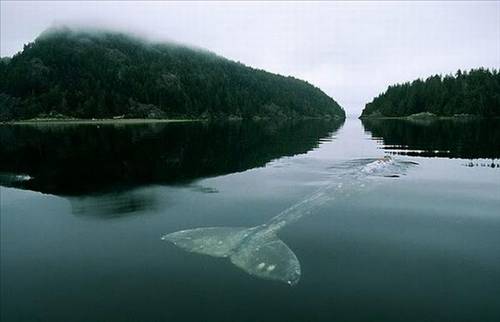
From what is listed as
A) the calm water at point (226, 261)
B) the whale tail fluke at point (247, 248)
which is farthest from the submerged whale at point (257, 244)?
the calm water at point (226, 261)

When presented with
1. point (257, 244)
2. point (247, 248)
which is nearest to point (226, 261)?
point (247, 248)

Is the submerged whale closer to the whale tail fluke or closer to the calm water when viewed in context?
the whale tail fluke

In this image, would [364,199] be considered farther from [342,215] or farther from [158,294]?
[158,294]

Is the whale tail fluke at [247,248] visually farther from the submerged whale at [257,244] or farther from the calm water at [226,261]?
the calm water at [226,261]

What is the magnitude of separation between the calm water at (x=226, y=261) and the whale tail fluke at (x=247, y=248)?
52cm

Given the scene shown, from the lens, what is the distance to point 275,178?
37.3 metres

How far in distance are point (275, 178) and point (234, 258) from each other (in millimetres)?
20658

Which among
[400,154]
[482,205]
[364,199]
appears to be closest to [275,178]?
[364,199]

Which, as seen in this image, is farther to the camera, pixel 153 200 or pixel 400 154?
pixel 400 154

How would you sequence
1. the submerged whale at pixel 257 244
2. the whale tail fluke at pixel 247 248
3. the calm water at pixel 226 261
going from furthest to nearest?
the submerged whale at pixel 257 244 → the whale tail fluke at pixel 247 248 → the calm water at pixel 226 261

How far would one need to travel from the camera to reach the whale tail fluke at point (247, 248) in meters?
15.8

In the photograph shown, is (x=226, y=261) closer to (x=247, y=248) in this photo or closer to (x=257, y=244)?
(x=247, y=248)

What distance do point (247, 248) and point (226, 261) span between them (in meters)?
1.64

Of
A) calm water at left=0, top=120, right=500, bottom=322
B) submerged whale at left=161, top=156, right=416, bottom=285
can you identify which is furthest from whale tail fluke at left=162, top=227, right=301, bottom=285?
calm water at left=0, top=120, right=500, bottom=322
